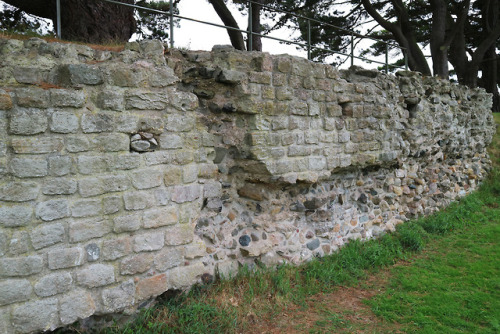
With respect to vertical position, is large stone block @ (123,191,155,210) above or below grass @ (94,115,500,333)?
above

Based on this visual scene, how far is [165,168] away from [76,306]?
54.9 inches

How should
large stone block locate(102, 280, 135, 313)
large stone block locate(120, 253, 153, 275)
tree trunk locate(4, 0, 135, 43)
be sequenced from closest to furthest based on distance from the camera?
large stone block locate(102, 280, 135, 313)
large stone block locate(120, 253, 153, 275)
tree trunk locate(4, 0, 135, 43)

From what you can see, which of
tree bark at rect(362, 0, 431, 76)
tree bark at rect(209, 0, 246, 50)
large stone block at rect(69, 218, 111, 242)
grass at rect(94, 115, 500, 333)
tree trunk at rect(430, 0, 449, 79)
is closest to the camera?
large stone block at rect(69, 218, 111, 242)

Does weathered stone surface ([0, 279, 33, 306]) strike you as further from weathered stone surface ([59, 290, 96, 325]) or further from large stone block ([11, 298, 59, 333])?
weathered stone surface ([59, 290, 96, 325])

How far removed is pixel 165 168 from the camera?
3.73 meters

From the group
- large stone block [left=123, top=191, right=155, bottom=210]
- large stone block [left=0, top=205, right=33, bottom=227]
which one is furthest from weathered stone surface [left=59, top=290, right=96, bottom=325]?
large stone block [left=123, top=191, right=155, bottom=210]

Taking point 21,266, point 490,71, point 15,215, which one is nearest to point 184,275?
point 21,266

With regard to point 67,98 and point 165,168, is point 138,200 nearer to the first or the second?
point 165,168

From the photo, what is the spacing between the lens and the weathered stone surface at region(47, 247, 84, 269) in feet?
10.2

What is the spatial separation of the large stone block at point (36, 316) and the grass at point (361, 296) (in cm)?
52

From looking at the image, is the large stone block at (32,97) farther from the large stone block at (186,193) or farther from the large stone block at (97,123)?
the large stone block at (186,193)

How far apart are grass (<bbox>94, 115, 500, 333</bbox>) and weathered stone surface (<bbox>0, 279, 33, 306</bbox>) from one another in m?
0.77

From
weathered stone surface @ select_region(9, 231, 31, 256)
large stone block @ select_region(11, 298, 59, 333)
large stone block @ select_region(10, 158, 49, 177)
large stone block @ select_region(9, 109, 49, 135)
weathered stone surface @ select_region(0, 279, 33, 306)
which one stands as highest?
large stone block @ select_region(9, 109, 49, 135)

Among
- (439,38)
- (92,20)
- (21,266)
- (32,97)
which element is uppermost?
(439,38)
